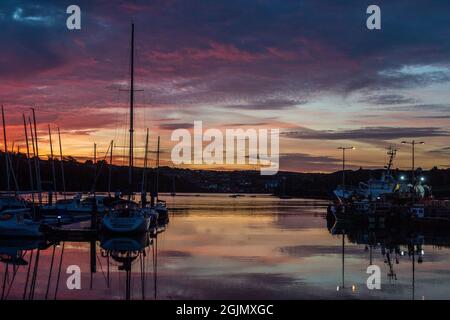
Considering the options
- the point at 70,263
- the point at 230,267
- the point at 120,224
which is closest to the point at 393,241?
the point at 120,224

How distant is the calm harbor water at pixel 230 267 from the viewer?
2536 cm

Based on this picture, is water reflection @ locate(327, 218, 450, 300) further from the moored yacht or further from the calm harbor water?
the moored yacht

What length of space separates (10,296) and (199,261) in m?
13.3

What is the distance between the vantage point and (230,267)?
32875 millimetres

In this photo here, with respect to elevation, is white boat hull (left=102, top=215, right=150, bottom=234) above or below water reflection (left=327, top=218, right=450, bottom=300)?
above

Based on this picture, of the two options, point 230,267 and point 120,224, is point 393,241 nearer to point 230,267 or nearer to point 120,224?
point 120,224

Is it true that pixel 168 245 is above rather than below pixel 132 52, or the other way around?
below

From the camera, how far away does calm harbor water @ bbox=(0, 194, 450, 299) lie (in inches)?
998

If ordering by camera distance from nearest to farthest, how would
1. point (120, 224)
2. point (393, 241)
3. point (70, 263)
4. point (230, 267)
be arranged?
point (230, 267) → point (70, 263) → point (120, 224) → point (393, 241)

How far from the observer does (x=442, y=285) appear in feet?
90.9

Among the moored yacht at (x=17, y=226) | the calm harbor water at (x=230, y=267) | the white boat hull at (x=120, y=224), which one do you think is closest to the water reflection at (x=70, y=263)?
the calm harbor water at (x=230, y=267)

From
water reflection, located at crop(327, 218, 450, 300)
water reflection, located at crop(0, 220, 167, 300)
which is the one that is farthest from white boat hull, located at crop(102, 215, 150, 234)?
water reflection, located at crop(327, 218, 450, 300)
